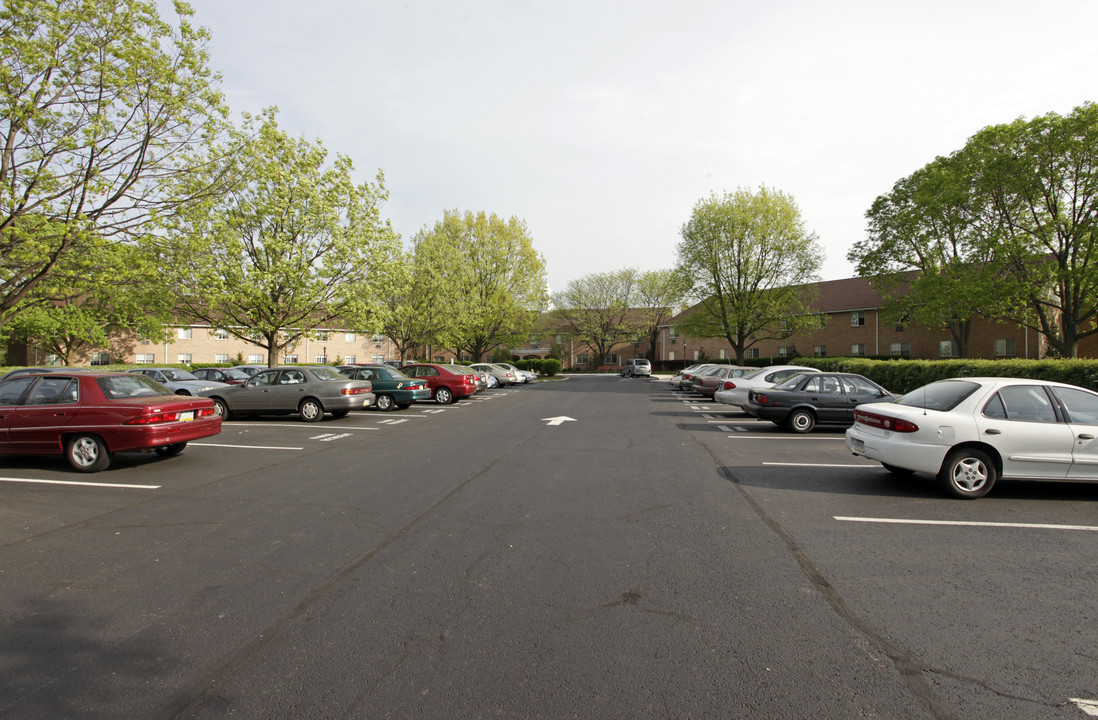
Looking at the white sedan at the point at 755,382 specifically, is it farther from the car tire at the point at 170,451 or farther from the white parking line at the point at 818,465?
the car tire at the point at 170,451

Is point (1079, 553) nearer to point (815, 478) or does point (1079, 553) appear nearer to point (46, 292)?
point (815, 478)

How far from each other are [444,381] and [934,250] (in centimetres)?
2898

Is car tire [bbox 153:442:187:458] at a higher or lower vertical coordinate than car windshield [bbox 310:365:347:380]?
lower

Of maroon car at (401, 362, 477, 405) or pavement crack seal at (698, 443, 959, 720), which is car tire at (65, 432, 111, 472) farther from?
maroon car at (401, 362, 477, 405)

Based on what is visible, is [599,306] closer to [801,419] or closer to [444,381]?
[444,381]

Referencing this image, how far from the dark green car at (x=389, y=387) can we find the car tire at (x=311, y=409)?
3.07m

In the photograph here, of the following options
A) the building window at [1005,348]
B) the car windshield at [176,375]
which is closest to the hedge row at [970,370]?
the building window at [1005,348]

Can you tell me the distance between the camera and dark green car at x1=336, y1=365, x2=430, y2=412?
18453mm

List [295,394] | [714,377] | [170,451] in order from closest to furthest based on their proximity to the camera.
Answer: [170,451] → [295,394] → [714,377]

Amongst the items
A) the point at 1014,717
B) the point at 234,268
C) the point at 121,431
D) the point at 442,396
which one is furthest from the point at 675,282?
the point at 1014,717

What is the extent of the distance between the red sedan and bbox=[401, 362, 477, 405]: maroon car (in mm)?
13310

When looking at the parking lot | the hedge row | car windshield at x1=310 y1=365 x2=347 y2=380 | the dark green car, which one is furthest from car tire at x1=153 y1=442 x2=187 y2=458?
the hedge row

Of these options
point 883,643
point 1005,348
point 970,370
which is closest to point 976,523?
point 883,643

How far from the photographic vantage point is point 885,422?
24.0ft
